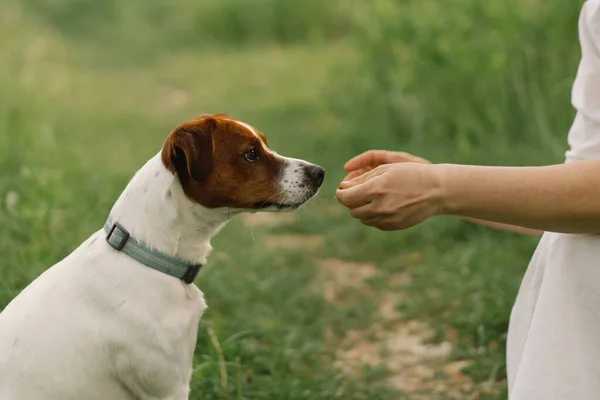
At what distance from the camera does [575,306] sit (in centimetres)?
223

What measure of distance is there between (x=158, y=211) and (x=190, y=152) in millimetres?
185

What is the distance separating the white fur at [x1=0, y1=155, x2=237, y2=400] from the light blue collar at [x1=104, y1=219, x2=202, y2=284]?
16 mm

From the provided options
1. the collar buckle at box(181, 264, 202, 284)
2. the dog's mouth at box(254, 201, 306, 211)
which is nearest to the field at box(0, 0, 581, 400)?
the collar buckle at box(181, 264, 202, 284)

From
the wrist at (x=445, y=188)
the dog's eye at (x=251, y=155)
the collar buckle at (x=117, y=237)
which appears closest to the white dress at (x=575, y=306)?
the wrist at (x=445, y=188)

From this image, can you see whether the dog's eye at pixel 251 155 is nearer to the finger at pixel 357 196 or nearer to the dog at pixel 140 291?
the dog at pixel 140 291

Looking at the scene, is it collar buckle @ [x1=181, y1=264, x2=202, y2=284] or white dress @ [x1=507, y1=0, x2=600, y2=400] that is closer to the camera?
white dress @ [x1=507, y1=0, x2=600, y2=400]

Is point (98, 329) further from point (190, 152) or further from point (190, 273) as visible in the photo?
point (190, 152)

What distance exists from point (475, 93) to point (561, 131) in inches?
28.0

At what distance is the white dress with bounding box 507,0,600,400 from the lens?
2.21 m

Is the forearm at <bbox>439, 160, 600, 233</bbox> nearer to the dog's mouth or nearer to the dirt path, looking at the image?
the dog's mouth

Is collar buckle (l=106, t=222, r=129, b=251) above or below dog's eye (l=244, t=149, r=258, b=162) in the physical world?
below

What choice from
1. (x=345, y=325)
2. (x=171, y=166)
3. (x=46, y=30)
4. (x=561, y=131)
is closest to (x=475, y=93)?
(x=561, y=131)

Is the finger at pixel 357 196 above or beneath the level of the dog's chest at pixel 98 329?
above

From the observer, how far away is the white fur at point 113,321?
2.36 meters
